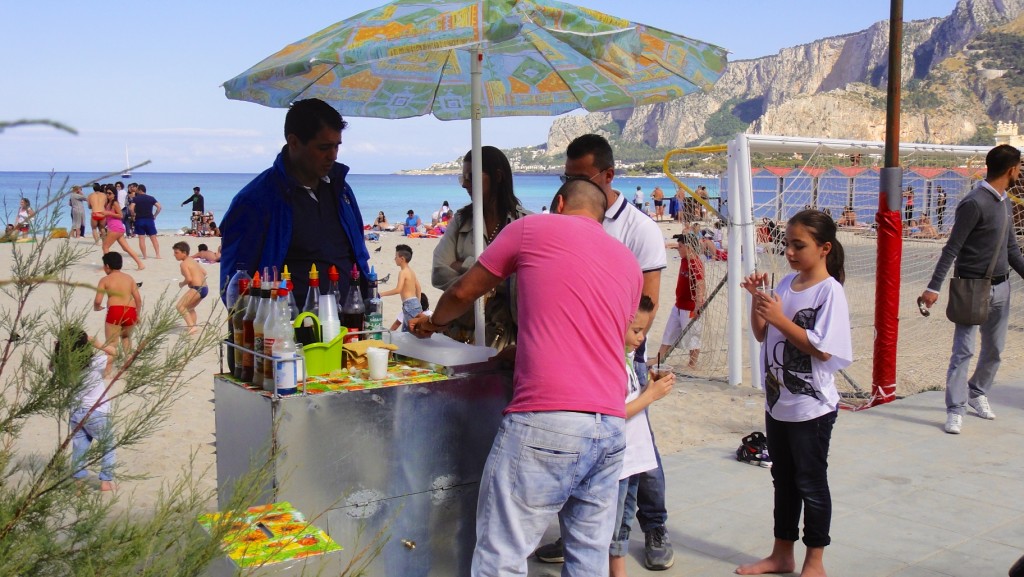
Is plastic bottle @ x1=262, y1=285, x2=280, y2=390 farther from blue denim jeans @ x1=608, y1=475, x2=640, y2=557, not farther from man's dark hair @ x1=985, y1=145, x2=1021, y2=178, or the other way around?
man's dark hair @ x1=985, y1=145, x2=1021, y2=178

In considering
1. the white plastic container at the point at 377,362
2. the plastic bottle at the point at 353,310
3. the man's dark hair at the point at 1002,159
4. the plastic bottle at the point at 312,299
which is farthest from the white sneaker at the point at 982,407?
the plastic bottle at the point at 312,299

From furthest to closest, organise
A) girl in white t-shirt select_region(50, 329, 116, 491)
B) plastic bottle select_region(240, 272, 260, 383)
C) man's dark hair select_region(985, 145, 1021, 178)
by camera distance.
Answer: man's dark hair select_region(985, 145, 1021, 178), plastic bottle select_region(240, 272, 260, 383), girl in white t-shirt select_region(50, 329, 116, 491)

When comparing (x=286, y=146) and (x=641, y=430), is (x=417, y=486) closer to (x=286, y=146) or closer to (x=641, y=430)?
(x=641, y=430)

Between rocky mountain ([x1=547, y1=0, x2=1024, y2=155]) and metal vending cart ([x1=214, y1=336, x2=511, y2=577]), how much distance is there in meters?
56.4

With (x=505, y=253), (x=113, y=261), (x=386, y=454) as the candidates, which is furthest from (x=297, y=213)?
(x=113, y=261)

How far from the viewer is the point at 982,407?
23.4 ft

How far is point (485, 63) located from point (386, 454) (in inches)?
98.0

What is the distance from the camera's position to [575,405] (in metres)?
2.96

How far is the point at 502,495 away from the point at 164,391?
132 cm

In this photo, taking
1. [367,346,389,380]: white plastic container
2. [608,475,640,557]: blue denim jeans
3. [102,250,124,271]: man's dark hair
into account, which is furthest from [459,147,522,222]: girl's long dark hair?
[102,250,124,271]: man's dark hair

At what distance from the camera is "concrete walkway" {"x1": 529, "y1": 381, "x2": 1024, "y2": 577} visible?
4.44m

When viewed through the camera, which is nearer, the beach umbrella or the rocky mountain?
A: the beach umbrella

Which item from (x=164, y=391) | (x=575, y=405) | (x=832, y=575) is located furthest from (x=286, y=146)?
(x=832, y=575)

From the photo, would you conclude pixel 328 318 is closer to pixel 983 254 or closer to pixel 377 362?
pixel 377 362
